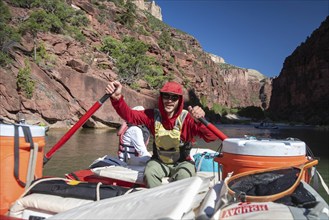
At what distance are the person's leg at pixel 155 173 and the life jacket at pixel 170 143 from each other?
0.26 ft

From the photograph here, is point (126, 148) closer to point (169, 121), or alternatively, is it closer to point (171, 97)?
point (169, 121)

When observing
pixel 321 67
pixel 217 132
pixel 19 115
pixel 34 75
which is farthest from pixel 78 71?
pixel 321 67

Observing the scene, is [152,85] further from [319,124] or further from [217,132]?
[319,124]

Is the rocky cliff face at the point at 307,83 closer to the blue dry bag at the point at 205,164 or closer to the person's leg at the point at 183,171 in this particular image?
the blue dry bag at the point at 205,164

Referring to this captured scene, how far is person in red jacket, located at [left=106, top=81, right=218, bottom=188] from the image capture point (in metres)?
2.90

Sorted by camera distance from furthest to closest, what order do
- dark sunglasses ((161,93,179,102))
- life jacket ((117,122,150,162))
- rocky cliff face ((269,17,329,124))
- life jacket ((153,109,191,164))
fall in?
rocky cliff face ((269,17,329,124)), life jacket ((117,122,150,162)), life jacket ((153,109,191,164)), dark sunglasses ((161,93,179,102))

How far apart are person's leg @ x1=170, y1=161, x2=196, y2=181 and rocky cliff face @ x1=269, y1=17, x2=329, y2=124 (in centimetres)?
7124

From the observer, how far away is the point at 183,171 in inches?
115

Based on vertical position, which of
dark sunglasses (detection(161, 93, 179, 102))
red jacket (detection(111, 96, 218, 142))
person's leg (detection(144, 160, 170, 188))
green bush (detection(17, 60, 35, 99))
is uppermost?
green bush (detection(17, 60, 35, 99))

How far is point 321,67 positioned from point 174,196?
295ft

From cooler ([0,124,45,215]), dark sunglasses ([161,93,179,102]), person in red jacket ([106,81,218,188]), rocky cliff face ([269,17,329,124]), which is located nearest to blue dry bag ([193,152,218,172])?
person in red jacket ([106,81,218,188])

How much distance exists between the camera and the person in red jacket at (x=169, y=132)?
290 cm

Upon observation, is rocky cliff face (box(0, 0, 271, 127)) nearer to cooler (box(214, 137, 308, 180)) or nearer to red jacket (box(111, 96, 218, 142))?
red jacket (box(111, 96, 218, 142))

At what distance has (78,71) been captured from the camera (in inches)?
987
